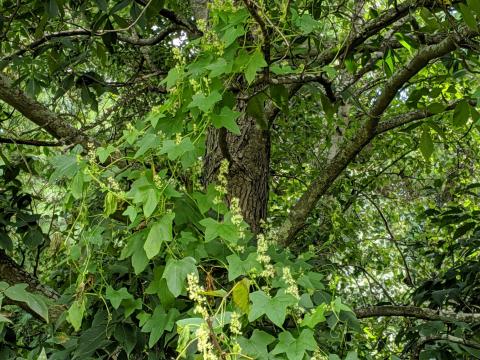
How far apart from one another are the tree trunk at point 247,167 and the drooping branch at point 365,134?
13 cm

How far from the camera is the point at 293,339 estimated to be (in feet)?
4.08

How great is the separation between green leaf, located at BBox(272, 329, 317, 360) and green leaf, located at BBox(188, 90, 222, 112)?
577 millimetres

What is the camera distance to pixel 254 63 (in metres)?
1.43

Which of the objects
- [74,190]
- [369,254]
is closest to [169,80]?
[74,190]

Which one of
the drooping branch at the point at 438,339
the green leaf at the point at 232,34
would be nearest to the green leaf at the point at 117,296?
the green leaf at the point at 232,34

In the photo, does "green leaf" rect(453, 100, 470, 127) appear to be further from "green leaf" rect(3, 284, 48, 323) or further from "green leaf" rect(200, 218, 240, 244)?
"green leaf" rect(3, 284, 48, 323)

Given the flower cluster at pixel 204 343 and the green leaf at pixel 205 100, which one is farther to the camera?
the green leaf at pixel 205 100

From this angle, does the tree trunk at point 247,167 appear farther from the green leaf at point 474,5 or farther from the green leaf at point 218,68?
the green leaf at point 474,5

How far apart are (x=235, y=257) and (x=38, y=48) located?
1481mm

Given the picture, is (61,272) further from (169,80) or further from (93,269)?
(169,80)

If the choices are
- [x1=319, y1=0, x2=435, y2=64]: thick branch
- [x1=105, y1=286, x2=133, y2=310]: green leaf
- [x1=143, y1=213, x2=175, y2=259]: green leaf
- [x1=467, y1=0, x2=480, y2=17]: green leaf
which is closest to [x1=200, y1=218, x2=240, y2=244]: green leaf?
[x1=143, y1=213, x2=175, y2=259]: green leaf

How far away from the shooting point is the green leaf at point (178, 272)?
132 cm

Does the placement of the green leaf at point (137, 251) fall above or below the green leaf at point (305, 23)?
below

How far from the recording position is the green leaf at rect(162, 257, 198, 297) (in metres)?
1.32
